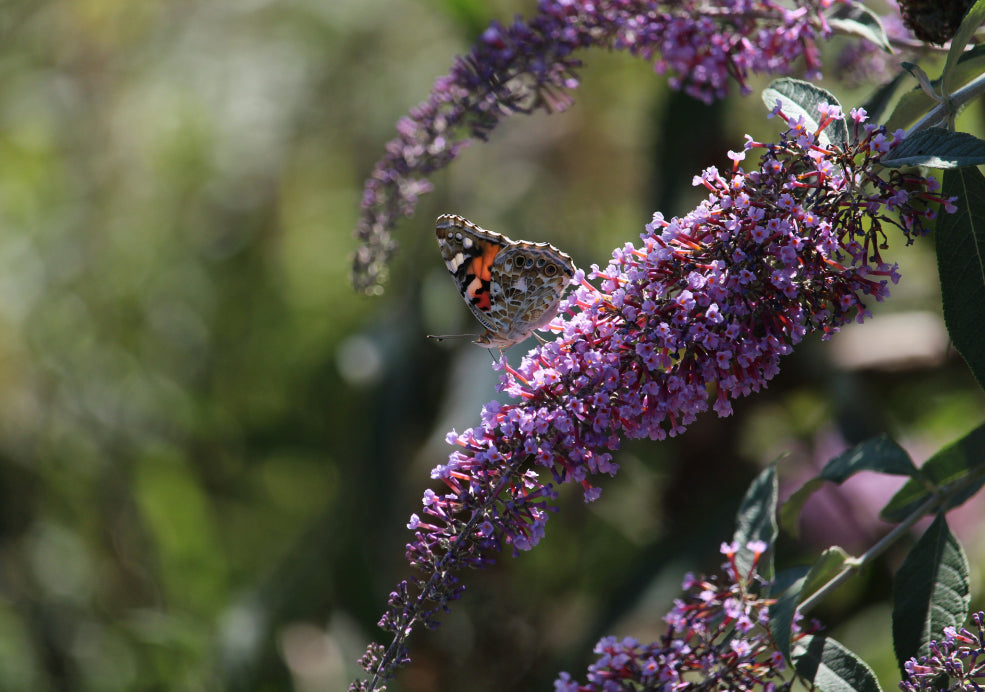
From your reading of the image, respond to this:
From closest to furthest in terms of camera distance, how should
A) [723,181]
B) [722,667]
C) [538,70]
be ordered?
[722,667], [723,181], [538,70]

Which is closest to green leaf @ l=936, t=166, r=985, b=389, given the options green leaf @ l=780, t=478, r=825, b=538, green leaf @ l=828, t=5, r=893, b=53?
green leaf @ l=828, t=5, r=893, b=53

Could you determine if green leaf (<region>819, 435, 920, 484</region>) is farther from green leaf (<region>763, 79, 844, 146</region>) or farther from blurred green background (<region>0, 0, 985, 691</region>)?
blurred green background (<region>0, 0, 985, 691</region>)

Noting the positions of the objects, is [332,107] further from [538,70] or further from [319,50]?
[538,70]

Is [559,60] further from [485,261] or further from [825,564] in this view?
[825,564]

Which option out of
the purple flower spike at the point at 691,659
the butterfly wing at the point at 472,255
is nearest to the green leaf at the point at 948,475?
the purple flower spike at the point at 691,659

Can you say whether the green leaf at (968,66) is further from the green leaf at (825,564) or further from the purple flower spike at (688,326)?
the green leaf at (825,564)

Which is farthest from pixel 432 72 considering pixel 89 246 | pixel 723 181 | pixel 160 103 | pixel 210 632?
pixel 723 181

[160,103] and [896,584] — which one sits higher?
[160,103]
